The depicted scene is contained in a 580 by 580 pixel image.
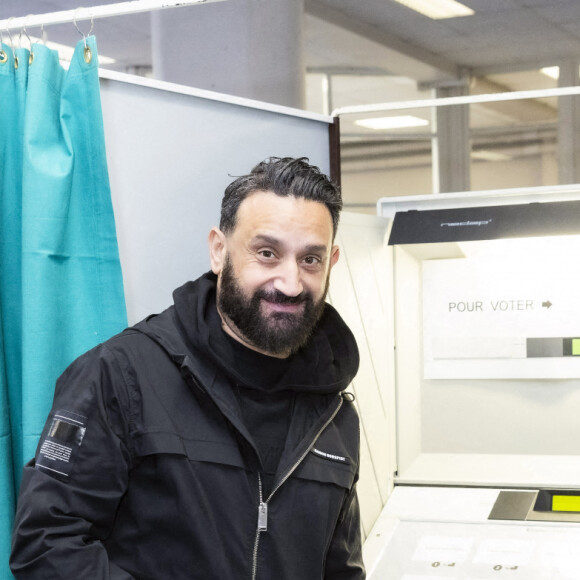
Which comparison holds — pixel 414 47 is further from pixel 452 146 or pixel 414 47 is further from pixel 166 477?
pixel 166 477

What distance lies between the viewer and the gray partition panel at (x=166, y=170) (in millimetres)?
1596

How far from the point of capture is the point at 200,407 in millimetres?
1269

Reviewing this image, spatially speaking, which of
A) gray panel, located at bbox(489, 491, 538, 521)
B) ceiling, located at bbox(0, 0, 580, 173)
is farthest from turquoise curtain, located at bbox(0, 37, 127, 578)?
ceiling, located at bbox(0, 0, 580, 173)

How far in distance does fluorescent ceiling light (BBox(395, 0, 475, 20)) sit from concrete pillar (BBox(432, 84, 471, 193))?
5.08ft

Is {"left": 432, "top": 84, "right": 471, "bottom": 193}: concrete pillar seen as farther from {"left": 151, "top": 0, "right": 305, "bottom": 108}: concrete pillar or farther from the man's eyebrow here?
the man's eyebrow

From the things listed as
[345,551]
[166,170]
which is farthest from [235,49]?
[345,551]

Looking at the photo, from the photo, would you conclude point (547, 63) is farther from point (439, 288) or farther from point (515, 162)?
point (439, 288)

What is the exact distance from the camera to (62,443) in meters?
1.14

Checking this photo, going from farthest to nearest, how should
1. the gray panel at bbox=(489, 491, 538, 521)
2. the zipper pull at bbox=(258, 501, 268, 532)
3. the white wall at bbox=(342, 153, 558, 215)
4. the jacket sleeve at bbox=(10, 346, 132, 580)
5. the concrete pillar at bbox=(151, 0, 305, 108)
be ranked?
the white wall at bbox=(342, 153, 558, 215) < the concrete pillar at bbox=(151, 0, 305, 108) < the gray panel at bbox=(489, 491, 538, 521) < the zipper pull at bbox=(258, 501, 268, 532) < the jacket sleeve at bbox=(10, 346, 132, 580)

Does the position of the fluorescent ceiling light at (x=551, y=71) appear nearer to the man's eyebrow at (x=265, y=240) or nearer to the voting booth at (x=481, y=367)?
the voting booth at (x=481, y=367)

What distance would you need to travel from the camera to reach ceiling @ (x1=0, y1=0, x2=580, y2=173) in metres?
7.52

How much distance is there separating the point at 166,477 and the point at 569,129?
7947mm

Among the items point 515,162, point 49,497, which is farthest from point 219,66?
point 515,162

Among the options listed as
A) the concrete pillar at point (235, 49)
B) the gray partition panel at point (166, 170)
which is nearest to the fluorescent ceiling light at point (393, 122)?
the concrete pillar at point (235, 49)
